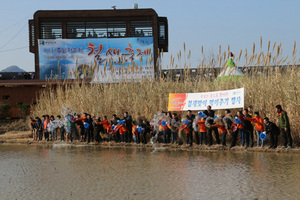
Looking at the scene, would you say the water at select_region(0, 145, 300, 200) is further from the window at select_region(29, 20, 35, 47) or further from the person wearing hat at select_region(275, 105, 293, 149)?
the window at select_region(29, 20, 35, 47)

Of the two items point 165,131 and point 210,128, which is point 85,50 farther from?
point 210,128

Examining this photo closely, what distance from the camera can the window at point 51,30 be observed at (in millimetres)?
37375

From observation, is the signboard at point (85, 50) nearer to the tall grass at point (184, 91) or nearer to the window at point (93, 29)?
the window at point (93, 29)

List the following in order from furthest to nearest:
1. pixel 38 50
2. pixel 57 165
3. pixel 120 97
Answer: pixel 38 50 → pixel 120 97 → pixel 57 165

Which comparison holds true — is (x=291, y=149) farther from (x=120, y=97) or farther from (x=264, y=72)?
(x=120, y=97)

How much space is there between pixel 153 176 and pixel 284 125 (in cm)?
585

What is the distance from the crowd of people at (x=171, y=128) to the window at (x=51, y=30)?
17930mm

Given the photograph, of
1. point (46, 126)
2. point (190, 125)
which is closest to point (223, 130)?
point (190, 125)

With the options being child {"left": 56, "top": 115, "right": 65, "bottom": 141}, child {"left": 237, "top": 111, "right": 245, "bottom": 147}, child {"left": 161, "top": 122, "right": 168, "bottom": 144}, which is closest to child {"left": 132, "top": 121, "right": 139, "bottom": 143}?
child {"left": 161, "top": 122, "right": 168, "bottom": 144}

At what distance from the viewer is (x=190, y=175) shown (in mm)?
9547

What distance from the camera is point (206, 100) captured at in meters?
16.6

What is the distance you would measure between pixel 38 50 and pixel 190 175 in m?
30.6

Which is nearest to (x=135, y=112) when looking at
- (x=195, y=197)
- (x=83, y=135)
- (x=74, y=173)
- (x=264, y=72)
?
(x=83, y=135)

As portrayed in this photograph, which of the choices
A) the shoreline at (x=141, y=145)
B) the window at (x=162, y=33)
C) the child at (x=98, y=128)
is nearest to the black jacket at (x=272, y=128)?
the shoreline at (x=141, y=145)
